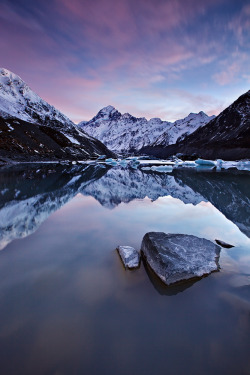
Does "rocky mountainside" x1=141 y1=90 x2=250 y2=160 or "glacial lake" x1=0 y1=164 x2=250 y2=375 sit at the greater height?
"rocky mountainside" x1=141 y1=90 x2=250 y2=160

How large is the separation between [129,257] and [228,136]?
14614cm

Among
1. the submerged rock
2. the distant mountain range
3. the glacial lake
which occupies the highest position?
the distant mountain range

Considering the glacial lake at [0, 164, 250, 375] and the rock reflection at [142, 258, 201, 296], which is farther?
the rock reflection at [142, 258, 201, 296]

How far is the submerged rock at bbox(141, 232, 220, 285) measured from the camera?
459 centimetres

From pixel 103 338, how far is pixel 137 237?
430 centimetres

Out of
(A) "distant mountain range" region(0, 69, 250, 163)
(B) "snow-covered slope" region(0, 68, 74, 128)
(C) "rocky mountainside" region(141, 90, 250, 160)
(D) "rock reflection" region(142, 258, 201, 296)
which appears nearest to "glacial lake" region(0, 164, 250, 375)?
(D) "rock reflection" region(142, 258, 201, 296)

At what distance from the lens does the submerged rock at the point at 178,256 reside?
15.1 feet

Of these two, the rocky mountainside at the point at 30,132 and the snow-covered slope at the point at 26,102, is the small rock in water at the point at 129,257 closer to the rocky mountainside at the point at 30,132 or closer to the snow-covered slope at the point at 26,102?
the rocky mountainside at the point at 30,132

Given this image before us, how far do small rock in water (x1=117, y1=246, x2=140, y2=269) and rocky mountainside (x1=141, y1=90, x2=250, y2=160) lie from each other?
9508 centimetres

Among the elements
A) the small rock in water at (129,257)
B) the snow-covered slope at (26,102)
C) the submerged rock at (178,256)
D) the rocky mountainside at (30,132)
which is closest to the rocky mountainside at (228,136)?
the rocky mountainside at (30,132)

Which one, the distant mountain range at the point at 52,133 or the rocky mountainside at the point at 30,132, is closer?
the rocky mountainside at the point at 30,132

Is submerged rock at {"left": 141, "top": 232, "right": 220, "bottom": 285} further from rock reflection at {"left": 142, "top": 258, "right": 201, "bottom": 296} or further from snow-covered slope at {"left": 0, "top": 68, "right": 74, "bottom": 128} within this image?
snow-covered slope at {"left": 0, "top": 68, "right": 74, "bottom": 128}

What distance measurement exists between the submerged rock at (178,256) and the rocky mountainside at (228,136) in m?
94.0

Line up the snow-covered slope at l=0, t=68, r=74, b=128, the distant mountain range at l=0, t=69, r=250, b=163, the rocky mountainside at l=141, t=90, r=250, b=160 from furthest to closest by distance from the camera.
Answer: the snow-covered slope at l=0, t=68, r=74, b=128
the rocky mountainside at l=141, t=90, r=250, b=160
the distant mountain range at l=0, t=69, r=250, b=163
